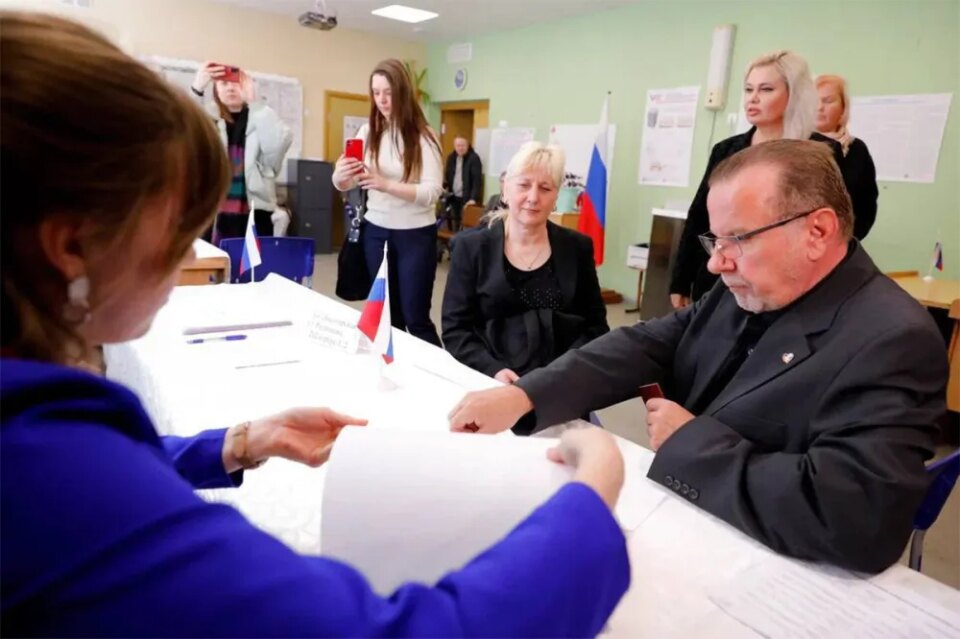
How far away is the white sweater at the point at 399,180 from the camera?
2936 millimetres

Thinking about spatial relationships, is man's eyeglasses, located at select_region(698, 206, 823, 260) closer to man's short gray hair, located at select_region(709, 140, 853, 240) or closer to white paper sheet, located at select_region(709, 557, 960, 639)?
man's short gray hair, located at select_region(709, 140, 853, 240)

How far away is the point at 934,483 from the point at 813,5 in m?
4.88

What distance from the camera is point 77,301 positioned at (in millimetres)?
438

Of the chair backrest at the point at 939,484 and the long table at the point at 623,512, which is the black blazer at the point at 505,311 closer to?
the long table at the point at 623,512

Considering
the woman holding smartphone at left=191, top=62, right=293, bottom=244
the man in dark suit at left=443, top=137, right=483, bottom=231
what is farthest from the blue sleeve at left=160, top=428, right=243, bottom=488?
the man in dark suit at left=443, top=137, right=483, bottom=231

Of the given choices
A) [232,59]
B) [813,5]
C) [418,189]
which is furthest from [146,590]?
[232,59]

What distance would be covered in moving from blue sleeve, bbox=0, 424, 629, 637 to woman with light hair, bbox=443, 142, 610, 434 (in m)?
1.71

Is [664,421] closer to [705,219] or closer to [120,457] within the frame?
[120,457]

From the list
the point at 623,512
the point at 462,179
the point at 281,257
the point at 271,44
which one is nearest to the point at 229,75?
the point at 281,257

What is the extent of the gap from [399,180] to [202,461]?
2.24 meters

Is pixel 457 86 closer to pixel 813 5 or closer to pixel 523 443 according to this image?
pixel 813 5

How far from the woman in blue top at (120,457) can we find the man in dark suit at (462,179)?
7.64m

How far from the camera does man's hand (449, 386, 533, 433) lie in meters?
1.20

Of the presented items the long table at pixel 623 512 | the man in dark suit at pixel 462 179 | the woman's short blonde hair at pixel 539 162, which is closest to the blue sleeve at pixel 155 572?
the long table at pixel 623 512
